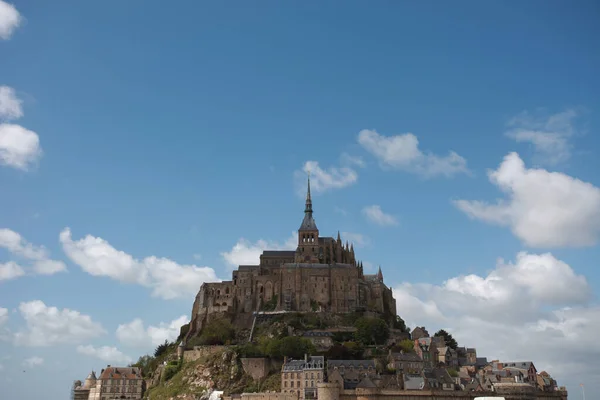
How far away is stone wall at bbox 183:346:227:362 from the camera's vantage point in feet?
274

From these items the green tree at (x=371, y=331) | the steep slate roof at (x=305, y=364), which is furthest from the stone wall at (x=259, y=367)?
the green tree at (x=371, y=331)

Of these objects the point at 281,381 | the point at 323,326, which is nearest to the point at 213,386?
the point at 281,381

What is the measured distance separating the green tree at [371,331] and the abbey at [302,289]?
963 cm

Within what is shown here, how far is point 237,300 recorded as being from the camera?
104 meters

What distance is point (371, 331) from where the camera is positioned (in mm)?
87500

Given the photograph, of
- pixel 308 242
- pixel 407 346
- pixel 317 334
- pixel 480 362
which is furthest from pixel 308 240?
pixel 480 362

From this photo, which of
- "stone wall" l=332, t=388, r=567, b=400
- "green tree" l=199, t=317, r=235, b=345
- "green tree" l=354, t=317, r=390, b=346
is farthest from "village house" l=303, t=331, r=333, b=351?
"stone wall" l=332, t=388, r=567, b=400

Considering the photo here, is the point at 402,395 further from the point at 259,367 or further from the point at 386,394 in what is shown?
the point at 259,367

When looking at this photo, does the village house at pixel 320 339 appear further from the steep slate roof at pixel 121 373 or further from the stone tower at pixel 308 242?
the steep slate roof at pixel 121 373

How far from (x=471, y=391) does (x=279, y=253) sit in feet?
161

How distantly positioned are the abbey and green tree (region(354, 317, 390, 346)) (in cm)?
963

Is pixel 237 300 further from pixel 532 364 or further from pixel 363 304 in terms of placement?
pixel 532 364

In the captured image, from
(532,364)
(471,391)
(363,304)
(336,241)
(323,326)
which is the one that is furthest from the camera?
(336,241)

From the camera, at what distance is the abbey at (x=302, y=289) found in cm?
10031
